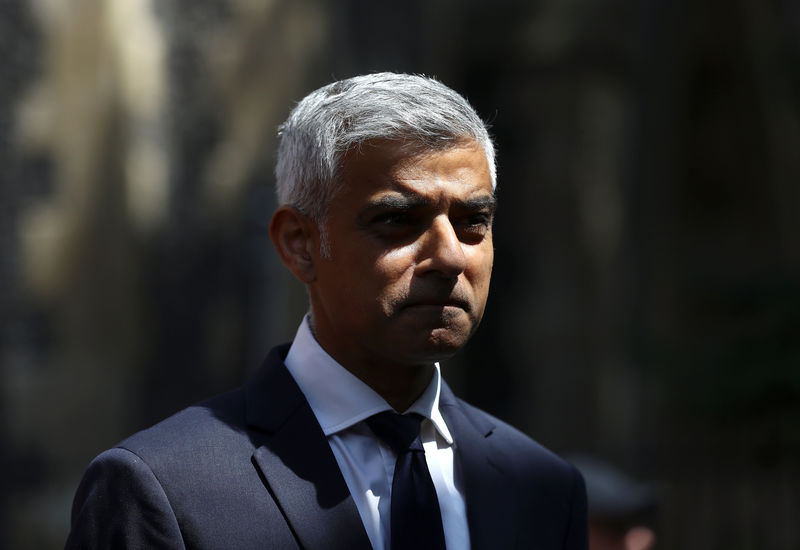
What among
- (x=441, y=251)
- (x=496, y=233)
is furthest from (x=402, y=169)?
(x=496, y=233)

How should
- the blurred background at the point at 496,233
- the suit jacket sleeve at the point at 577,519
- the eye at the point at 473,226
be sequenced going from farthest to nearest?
the blurred background at the point at 496,233 < the suit jacket sleeve at the point at 577,519 < the eye at the point at 473,226

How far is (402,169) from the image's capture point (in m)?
2.12

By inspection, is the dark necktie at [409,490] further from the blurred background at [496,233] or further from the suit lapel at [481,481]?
the blurred background at [496,233]

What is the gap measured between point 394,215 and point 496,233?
24.1ft

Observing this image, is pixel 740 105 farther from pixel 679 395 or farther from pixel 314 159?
pixel 314 159

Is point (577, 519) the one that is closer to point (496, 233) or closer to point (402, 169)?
point (402, 169)

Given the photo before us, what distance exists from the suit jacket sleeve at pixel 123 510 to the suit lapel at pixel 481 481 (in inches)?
23.9

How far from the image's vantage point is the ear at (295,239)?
225cm

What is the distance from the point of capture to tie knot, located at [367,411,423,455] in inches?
85.8

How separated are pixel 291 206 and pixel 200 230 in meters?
5.28

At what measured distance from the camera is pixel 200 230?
7.43 meters

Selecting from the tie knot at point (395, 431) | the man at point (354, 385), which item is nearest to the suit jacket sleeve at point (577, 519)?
the man at point (354, 385)

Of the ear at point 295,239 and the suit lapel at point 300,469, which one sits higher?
the ear at point 295,239

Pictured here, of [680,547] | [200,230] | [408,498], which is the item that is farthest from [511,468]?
[200,230]
